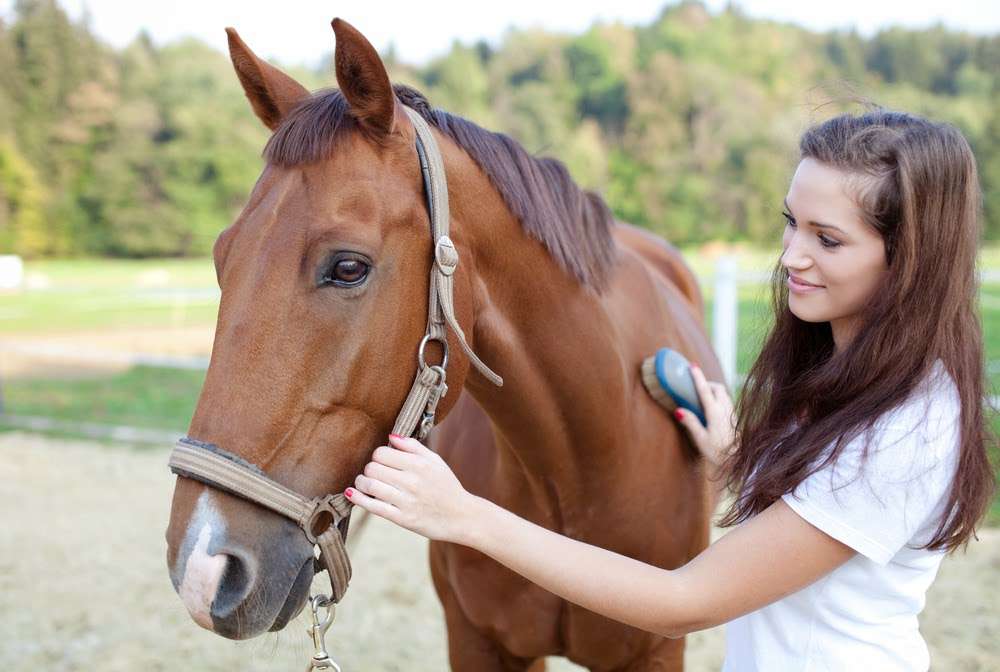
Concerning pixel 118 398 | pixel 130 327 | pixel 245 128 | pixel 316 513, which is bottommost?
pixel 130 327

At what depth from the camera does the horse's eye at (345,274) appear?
129 cm

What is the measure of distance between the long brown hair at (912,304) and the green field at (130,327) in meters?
0.24

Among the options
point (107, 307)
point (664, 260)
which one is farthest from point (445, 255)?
point (107, 307)

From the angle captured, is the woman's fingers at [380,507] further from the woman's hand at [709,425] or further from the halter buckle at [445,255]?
the woman's hand at [709,425]

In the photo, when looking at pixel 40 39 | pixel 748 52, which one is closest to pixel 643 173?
pixel 748 52

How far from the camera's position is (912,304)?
1.29 metres

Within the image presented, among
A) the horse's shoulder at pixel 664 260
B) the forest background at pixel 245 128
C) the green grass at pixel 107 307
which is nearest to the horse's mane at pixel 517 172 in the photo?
the horse's shoulder at pixel 664 260

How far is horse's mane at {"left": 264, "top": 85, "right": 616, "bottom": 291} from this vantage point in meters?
1.38

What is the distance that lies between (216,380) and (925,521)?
3.75 feet

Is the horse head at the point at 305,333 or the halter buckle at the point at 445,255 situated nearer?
the horse head at the point at 305,333

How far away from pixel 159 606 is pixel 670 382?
3.35 metres

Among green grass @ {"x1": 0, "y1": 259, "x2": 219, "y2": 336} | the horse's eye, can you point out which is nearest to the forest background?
green grass @ {"x1": 0, "y1": 259, "x2": 219, "y2": 336}

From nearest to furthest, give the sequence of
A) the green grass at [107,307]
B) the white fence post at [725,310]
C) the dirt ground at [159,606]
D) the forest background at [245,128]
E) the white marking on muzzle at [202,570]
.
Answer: the white marking on muzzle at [202,570]
the dirt ground at [159,606]
the white fence post at [725,310]
the green grass at [107,307]
the forest background at [245,128]

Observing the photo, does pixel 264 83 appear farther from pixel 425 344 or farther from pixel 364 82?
pixel 425 344
